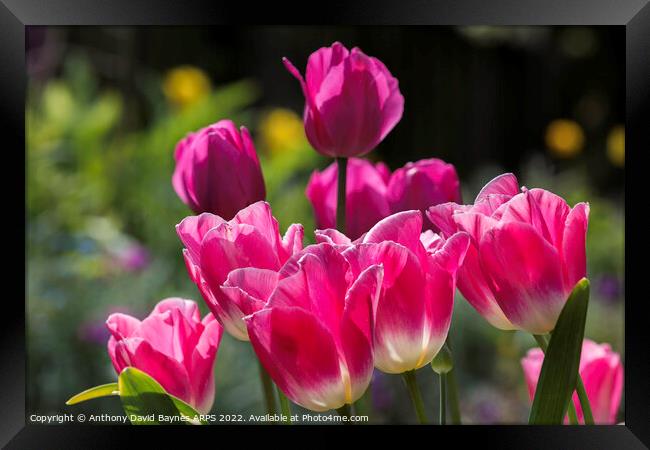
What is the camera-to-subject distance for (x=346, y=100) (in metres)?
0.49

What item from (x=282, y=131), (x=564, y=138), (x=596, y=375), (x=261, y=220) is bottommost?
(x=596, y=375)

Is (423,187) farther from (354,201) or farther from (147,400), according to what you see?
(147,400)

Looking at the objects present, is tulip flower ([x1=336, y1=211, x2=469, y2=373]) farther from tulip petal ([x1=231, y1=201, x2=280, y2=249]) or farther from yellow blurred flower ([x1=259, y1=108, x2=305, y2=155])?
yellow blurred flower ([x1=259, y1=108, x2=305, y2=155])

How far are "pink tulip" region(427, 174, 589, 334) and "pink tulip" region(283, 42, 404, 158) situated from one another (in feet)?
0.28

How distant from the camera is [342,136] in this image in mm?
499

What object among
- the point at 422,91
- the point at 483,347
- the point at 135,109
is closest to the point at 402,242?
the point at 422,91

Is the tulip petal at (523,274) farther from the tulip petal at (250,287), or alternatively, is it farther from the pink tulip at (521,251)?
the tulip petal at (250,287)

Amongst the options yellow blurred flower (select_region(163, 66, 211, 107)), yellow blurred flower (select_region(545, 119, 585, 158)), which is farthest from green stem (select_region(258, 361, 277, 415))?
yellow blurred flower (select_region(163, 66, 211, 107))

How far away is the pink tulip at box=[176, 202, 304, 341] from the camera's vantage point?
399 mm

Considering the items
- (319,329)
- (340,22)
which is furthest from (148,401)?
(340,22)

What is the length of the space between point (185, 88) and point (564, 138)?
1005 millimetres

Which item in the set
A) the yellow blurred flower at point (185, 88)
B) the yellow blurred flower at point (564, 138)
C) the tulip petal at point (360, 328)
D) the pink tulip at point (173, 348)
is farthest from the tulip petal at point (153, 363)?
the yellow blurred flower at point (185, 88)

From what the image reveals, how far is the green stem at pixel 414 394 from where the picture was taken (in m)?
0.43

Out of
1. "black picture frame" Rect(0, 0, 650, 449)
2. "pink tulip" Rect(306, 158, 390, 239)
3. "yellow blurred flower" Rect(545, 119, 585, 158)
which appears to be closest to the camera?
"pink tulip" Rect(306, 158, 390, 239)
